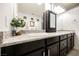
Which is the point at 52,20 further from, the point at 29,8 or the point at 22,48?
the point at 22,48

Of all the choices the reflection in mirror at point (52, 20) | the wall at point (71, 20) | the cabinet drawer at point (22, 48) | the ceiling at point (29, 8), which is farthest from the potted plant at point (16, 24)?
the wall at point (71, 20)

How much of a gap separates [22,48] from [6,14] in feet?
2.18

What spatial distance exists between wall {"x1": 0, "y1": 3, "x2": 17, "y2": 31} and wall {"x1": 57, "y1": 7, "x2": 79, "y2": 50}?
5.76 ft

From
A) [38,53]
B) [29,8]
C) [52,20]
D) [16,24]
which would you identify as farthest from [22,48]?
[52,20]

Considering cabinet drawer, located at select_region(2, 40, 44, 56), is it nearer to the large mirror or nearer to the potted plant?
the potted plant

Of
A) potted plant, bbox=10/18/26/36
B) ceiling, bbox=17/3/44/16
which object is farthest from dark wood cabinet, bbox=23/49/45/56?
ceiling, bbox=17/3/44/16

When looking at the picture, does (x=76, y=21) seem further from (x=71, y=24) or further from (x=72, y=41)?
(x=72, y=41)

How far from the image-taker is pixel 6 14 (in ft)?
4.83

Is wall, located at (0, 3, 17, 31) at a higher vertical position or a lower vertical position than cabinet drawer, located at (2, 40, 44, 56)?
higher

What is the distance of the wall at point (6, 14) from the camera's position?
Answer: 1.39 meters

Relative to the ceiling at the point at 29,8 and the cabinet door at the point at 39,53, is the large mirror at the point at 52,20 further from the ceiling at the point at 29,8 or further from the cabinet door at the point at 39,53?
the cabinet door at the point at 39,53

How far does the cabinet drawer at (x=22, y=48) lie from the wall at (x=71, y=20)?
1.88 m

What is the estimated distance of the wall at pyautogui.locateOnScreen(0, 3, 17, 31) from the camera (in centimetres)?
139

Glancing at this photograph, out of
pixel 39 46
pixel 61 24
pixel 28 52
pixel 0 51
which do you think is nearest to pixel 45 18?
pixel 61 24
